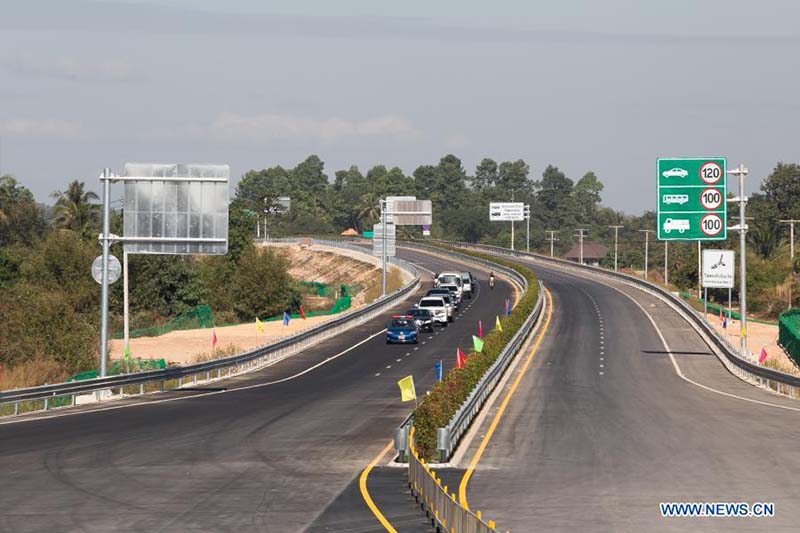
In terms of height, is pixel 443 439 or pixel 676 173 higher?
pixel 676 173

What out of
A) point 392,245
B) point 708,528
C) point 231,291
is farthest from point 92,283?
point 708,528

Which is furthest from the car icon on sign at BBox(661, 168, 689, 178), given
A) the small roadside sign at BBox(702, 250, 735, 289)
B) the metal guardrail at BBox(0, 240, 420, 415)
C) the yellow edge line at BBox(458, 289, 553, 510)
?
the metal guardrail at BBox(0, 240, 420, 415)

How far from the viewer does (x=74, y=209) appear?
130 m

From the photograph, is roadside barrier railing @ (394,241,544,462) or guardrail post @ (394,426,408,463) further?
roadside barrier railing @ (394,241,544,462)

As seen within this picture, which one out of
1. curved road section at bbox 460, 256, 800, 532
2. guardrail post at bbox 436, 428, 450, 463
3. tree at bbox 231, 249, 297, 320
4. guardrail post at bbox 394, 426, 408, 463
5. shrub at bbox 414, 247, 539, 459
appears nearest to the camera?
curved road section at bbox 460, 256, 800, 532

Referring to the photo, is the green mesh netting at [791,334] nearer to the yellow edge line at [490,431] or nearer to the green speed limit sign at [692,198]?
the green speed limit sign at [692,198]

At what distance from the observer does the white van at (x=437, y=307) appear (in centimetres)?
7394

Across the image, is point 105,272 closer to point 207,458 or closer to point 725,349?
point 207,458

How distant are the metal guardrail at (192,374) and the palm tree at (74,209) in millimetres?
61728

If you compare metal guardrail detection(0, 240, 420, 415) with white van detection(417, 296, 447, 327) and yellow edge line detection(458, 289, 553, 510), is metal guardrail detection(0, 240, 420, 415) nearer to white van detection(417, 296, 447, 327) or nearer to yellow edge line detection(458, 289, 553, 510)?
white van detection(417, 296, 447, 327)

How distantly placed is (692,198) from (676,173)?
1.33 m

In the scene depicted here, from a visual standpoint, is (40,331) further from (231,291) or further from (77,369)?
(231,291)

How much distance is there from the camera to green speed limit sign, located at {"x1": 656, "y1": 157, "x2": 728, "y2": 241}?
52.7m

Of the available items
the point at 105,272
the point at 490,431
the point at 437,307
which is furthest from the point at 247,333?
the point at 490,431
